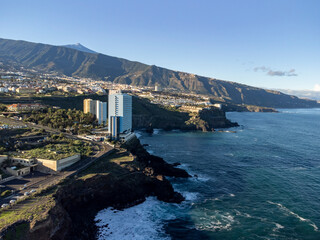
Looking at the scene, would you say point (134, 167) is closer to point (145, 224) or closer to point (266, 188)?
point (145, 224)

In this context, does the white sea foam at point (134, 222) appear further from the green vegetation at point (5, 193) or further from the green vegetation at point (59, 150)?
the green vegetation at point (59, 150)

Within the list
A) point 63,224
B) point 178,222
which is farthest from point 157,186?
point 63,224

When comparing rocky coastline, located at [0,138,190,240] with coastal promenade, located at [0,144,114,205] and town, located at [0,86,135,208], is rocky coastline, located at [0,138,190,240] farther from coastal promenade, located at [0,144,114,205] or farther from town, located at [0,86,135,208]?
town, located at [0,86,135,208]

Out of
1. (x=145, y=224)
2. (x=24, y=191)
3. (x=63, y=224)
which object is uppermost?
(x=24, y=191)

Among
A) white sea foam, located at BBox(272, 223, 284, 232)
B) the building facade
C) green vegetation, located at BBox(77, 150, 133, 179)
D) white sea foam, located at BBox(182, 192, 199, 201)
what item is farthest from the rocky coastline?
the building facade

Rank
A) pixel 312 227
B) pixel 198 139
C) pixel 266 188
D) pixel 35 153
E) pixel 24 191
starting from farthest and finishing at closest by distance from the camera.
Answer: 1. pixel 198 139
2. pixel 266 188
3. pixel 35 153
4. pixel 312 227
5. pixel 24 191

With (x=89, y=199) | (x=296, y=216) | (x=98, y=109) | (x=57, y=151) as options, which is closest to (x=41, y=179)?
(x=89, y=199)
